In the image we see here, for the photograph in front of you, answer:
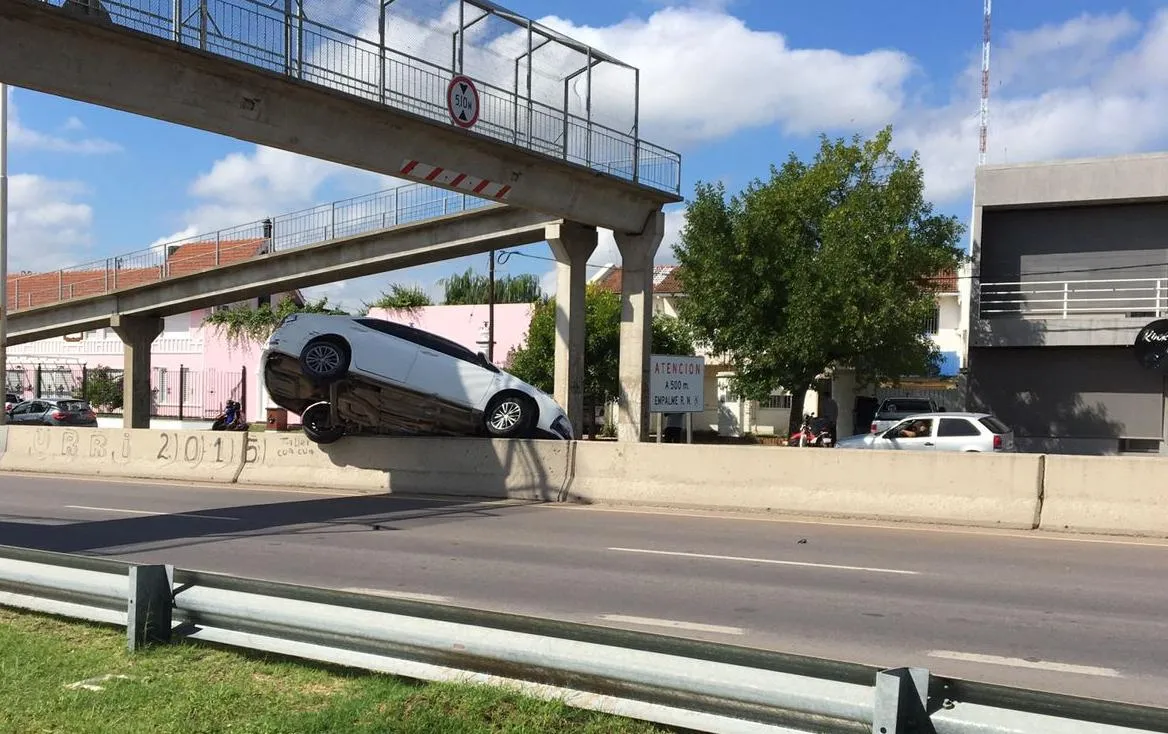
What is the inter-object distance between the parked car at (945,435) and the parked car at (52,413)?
94.0 feet

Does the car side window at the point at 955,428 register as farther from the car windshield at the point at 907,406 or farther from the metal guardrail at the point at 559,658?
the metal guardrail at the point at 559,658

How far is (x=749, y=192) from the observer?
95.0ft

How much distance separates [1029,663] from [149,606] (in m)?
5.42

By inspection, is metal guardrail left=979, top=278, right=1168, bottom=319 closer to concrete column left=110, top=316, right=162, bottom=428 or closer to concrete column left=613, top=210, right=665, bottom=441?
concrete column left=613, top=210, right=665, bottom=441

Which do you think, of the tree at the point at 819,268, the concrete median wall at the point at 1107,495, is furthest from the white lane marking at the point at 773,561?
the tree at the point at 819,268

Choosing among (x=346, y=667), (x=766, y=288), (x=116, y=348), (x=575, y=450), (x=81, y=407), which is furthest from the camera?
(x=116, y=348)

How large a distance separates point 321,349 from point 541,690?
12.8 metres

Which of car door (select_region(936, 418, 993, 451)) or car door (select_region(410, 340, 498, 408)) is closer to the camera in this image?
car door (select_region(410, 340, 498, 408))

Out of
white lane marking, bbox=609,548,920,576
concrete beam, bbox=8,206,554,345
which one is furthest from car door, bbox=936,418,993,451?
white lane marking, bbox=609,548,920,576

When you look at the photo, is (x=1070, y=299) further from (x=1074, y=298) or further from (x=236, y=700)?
(x=236, y=700)

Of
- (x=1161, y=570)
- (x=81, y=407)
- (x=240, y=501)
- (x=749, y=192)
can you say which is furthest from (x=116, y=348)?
(x=1161, y=570)

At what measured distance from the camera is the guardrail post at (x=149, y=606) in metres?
5.53

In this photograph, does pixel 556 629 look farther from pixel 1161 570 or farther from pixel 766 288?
pixel 766 288

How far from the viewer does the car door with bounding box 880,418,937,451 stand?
65.8ft
